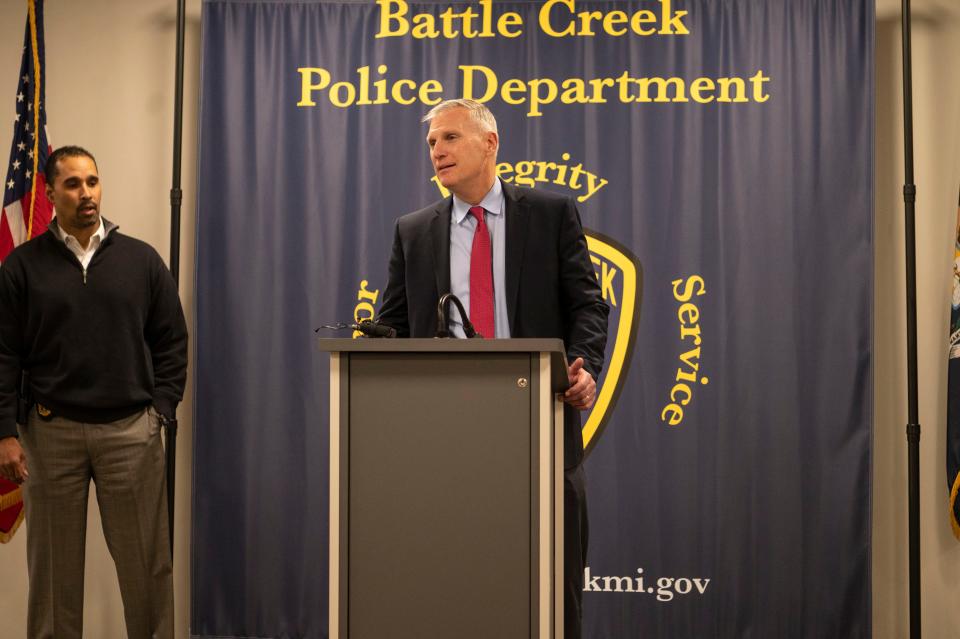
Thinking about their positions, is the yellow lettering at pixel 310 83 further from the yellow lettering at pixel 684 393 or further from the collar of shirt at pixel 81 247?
the yellow lettering at pixel 684 393

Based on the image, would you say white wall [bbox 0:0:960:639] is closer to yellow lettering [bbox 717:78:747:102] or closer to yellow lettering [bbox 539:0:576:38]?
yellow lettering [bbox 717:78:747:102]

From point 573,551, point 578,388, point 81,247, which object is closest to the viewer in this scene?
point 578,388

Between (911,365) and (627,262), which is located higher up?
(627,262)

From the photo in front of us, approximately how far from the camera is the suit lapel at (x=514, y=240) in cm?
240

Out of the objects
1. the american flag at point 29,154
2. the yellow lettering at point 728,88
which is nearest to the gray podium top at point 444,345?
the yellow lettering at point 728,88

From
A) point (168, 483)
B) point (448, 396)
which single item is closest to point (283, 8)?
point (168, 483)

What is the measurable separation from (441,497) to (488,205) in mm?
977

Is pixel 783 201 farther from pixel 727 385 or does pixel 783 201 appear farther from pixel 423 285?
pixel 423 285

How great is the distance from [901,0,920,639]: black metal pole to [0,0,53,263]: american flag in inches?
128

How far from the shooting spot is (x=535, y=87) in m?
4.03

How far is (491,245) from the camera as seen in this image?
2.45 meters

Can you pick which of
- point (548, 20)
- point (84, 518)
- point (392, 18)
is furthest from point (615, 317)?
point (84, 518)

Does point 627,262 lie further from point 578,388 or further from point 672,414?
point 578,388

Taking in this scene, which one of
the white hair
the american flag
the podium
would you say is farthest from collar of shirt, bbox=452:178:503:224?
the american flag
